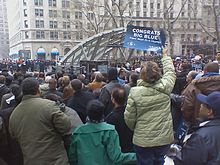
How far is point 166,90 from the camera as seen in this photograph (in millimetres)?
3879

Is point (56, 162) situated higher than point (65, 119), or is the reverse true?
point (65, 119)

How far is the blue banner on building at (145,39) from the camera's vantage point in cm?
953

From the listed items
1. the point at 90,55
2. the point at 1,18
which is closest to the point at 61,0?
the point at 90,55

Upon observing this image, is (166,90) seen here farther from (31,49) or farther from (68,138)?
(31,49)

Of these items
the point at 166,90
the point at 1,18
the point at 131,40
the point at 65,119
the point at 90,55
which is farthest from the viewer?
the point at 1,18

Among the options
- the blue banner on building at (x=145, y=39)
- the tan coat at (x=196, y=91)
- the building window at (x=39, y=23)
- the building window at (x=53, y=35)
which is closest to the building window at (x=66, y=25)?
the building window at (x=53, y=35)

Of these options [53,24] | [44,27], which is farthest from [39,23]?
[53,24]

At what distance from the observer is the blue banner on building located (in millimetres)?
9531

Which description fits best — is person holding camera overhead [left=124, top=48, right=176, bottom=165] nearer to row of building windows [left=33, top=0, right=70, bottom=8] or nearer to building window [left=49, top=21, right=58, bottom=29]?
row of building windows [left=33, top=0, right=70, bottom=8]

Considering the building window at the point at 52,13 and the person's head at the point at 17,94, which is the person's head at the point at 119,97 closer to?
the person's head at the point at 17,94

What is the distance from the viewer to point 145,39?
31.7 feet

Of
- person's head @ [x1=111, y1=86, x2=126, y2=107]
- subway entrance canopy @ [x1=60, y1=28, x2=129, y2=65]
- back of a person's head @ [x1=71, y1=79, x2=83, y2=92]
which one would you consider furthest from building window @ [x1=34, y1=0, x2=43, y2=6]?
person's head @ [x1=111, y1=86, x2=126, y2=107]

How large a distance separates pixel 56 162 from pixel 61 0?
74142mm

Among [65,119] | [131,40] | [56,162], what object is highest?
Answer: [131,40]
